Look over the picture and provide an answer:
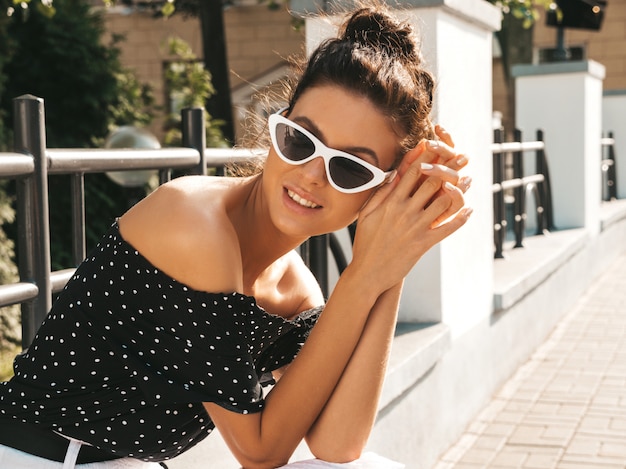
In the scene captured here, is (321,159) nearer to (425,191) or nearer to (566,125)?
(425,191)

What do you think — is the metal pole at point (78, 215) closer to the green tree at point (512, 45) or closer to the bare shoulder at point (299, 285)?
the bare shoulder at point (299, 285)

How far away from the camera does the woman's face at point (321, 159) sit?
208 centimetres

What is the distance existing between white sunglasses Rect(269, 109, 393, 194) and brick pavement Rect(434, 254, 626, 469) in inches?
97.9

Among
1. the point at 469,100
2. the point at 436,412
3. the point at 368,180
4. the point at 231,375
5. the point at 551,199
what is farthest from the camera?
the point at 551,199

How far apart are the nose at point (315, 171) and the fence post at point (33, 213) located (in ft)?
2.97

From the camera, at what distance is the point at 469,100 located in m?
4.92

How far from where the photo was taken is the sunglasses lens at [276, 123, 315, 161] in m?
2.07

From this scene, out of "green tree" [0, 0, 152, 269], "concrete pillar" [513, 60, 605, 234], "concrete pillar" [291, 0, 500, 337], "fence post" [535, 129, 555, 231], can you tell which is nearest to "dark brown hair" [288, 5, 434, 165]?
"concrete pillar" [291, 0, 500, 337]

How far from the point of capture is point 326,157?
2053mm

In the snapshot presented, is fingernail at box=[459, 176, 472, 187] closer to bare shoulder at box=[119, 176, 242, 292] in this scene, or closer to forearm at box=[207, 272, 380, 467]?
forearm at box=[207, 272, 380, 467]

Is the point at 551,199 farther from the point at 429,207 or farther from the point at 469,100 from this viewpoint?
the point at 429,207

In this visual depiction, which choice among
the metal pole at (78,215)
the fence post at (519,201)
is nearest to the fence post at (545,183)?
the fence post at (519,201)

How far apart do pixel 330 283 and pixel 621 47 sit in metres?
18.8

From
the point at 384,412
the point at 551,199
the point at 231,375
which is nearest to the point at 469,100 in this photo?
the point at 384,412
